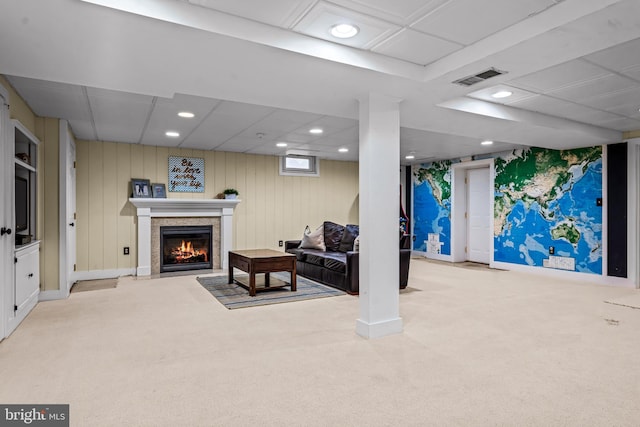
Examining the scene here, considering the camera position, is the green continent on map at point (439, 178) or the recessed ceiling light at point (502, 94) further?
the green continent on map at point (439, 178)

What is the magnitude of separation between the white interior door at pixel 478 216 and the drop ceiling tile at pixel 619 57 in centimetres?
496

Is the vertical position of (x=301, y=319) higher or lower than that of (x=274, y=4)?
lower

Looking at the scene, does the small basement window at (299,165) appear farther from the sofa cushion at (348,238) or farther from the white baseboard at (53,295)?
the white baseboard at (53,295)

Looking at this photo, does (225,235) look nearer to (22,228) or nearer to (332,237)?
(332,237)

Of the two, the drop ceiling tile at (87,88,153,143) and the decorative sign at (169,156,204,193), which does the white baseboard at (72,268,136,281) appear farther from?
the drop ceiling tile at (87,88,153,143)

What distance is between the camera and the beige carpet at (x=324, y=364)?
6.88ft

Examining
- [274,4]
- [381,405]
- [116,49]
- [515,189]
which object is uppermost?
[274,4]

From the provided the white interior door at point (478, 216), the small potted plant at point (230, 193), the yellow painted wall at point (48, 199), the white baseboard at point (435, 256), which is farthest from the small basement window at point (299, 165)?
the yellow painted wall at point (48, 199)

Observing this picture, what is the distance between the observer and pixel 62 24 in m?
2.07

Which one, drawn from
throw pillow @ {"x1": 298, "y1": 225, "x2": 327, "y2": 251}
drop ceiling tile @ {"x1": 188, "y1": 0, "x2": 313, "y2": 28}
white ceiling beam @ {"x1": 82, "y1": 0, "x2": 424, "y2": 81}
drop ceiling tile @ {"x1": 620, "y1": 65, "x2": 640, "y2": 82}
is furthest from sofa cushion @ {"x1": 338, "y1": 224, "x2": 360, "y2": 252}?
drop ceiling tile @ {"x1": 188, "y1": 0, "x2": 313, "y2": 28}

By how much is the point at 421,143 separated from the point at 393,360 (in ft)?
14.7

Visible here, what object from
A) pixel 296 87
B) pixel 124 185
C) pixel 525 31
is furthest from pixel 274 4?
pixel 124 185

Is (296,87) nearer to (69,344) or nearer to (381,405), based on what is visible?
(381,405)

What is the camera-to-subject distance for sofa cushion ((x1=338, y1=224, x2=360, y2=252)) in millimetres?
6172
